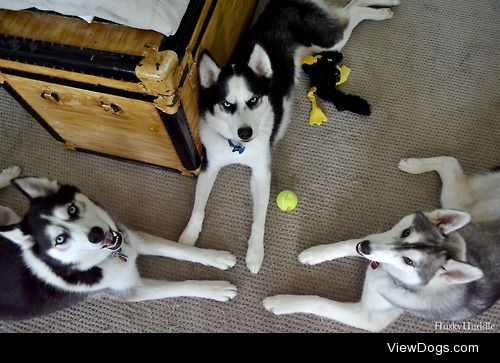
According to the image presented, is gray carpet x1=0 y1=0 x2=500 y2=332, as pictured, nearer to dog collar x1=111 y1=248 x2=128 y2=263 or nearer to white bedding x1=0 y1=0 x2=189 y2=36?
dog collar x1=111 y1=248 x2=128 y2=263

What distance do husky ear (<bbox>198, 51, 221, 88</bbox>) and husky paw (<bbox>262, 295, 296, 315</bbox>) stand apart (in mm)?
995

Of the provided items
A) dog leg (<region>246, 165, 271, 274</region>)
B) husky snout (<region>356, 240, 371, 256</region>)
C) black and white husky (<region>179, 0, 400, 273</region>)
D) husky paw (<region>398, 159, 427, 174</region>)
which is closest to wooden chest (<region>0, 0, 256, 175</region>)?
black and white husky (<region>179, 0, 400, 273</region>)

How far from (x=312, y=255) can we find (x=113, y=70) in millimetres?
1175

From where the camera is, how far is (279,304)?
1.83 m

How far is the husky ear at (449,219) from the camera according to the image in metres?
1.35

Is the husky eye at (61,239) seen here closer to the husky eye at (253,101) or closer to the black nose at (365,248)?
the husky eye at (253,101)

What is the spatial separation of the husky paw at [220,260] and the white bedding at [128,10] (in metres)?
1.00

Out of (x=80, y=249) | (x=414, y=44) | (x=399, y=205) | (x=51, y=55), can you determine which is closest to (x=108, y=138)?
(x=51, y=55)

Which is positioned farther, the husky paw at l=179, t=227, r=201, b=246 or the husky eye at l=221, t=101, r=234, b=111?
the husky paw at l=179, t=227, r=201, b=246

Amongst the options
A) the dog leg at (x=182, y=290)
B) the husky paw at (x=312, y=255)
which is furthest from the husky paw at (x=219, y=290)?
the husky paw at (x=312, y=255)

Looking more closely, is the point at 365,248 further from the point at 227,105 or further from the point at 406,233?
A: the point at 227,105

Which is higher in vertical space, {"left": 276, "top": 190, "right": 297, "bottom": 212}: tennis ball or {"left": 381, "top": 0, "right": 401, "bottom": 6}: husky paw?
{"left": 381, "top": 0, "right": 401, "bottom": 6}: husky paw

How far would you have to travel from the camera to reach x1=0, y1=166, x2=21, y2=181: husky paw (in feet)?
6.86

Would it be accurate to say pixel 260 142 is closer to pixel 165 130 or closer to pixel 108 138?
pixel 165 130
